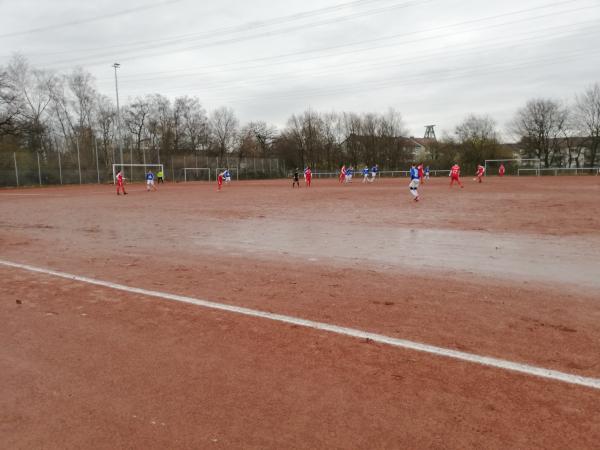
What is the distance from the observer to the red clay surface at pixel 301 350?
2998mm

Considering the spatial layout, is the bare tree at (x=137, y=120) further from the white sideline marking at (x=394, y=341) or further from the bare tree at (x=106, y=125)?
the white sideline marking at (x=394, y=341)

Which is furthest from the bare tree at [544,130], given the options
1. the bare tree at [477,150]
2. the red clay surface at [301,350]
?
the red clay surface at [301,350]

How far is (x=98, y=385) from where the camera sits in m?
3.65

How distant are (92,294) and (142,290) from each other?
69 cm

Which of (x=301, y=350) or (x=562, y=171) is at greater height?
(x=562, y=171)

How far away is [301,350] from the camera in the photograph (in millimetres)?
4285

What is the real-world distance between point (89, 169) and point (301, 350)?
2298 inches

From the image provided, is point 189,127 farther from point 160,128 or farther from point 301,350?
point 301,350

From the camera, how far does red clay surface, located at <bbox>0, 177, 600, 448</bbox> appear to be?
2998mm

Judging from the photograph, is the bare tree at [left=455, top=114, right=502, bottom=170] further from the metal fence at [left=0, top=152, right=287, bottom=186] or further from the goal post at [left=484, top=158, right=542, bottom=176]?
the metal fence at [left=0, top=152, right=287, bottom=186]

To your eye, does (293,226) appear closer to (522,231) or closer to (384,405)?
(522,231)

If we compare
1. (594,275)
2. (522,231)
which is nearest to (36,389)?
(594,275)

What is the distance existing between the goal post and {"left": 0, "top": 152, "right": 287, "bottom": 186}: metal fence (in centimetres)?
3676

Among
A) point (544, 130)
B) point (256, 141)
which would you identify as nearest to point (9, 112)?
point (256, 141)
